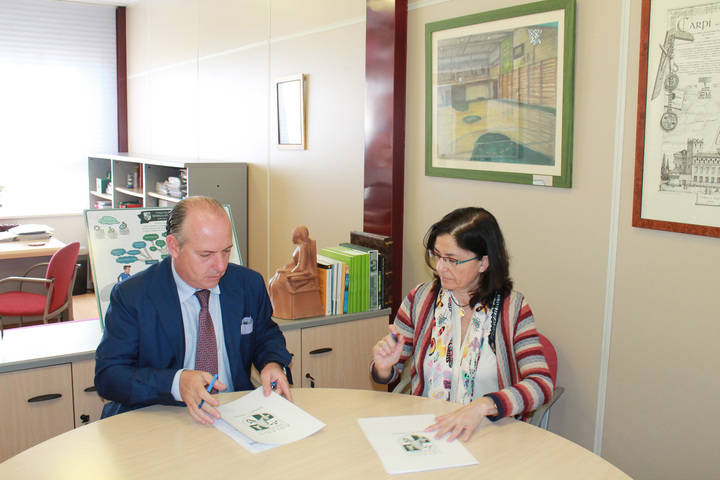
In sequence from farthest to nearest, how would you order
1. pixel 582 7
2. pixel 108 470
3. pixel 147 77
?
pixel 147 77 < pixel 582 7 < pixel 108 470

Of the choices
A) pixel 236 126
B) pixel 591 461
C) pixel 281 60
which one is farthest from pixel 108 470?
pixel 236 126

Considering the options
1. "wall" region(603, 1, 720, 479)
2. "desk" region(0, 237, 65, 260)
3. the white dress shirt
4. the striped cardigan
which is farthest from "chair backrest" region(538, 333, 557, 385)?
"desk" region(0, 237, 65, 260)

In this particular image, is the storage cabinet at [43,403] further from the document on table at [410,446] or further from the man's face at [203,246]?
the document on table at [410,446]

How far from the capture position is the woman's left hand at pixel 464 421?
1833 mm

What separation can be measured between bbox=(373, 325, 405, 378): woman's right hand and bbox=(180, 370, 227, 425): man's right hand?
56cm

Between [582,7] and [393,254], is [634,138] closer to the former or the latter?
[582,7]

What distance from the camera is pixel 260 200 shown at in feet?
16.5

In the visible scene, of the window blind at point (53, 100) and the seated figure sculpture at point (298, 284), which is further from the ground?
the window blind at point (53, 100)

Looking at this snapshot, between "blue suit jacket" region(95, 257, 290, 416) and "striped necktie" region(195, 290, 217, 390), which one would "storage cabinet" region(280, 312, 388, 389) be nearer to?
"blue suit jacket" region(95, 257, 290, 416)

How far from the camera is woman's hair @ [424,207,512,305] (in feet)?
7.51

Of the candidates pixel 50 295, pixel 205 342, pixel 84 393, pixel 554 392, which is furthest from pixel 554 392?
pixel 50 295

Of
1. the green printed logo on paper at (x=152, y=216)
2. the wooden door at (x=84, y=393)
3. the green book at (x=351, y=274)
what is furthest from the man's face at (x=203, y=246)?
the green book at (x=351, y=274)


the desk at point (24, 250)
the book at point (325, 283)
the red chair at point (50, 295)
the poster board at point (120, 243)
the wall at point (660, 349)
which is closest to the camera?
the wall at point (660, 349)

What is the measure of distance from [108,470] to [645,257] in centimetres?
201
